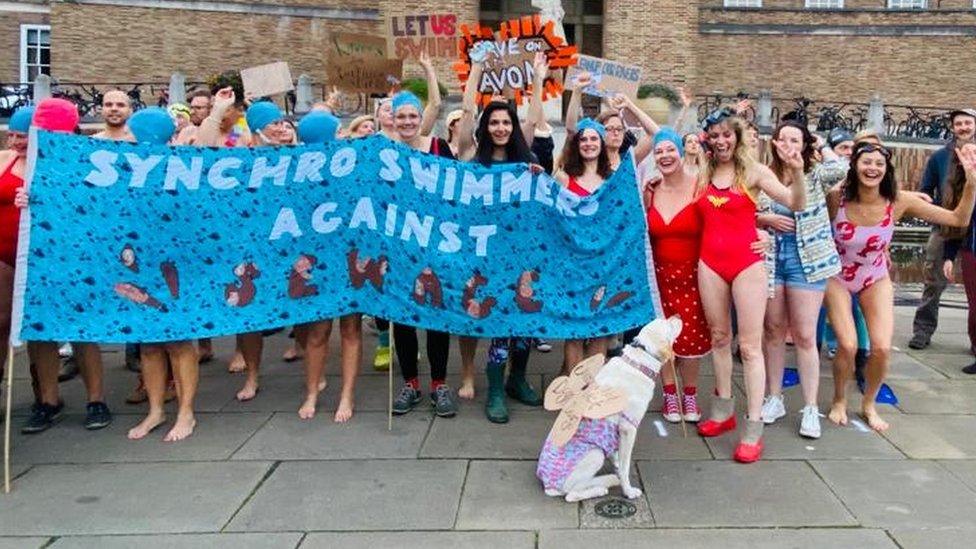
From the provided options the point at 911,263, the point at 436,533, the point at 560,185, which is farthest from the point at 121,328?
the point at 911,263

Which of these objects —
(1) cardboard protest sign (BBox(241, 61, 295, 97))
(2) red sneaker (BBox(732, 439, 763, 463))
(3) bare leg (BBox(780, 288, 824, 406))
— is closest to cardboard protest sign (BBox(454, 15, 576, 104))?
(1) cardboard protest sign (BBox(241, 61, 295, 97))

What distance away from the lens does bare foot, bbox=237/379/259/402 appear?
20.4ft

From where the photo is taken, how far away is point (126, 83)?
26.4m

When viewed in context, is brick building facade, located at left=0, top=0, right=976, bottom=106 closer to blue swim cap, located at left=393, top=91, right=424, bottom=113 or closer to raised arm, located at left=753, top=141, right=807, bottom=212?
blue swim cap, located at left=393, top=91, right=424, bottom=113

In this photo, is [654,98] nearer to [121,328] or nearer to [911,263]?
[911,263]

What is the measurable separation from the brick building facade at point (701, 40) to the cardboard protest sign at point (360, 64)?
15.6 meters

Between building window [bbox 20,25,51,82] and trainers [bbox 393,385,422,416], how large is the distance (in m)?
32.9

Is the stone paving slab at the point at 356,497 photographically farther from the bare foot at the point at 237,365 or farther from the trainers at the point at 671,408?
the bare foot at the point at 237,365

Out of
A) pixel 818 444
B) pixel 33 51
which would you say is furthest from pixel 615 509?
pixel 33 51

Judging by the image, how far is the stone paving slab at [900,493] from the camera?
416cm

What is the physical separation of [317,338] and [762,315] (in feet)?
9.78

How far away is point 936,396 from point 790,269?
212 centimetres

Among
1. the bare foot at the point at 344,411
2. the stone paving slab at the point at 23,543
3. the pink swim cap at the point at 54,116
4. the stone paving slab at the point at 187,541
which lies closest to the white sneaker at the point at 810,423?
the bare foot at the point at 344,411

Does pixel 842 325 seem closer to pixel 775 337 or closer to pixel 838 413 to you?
pixel 775 337
